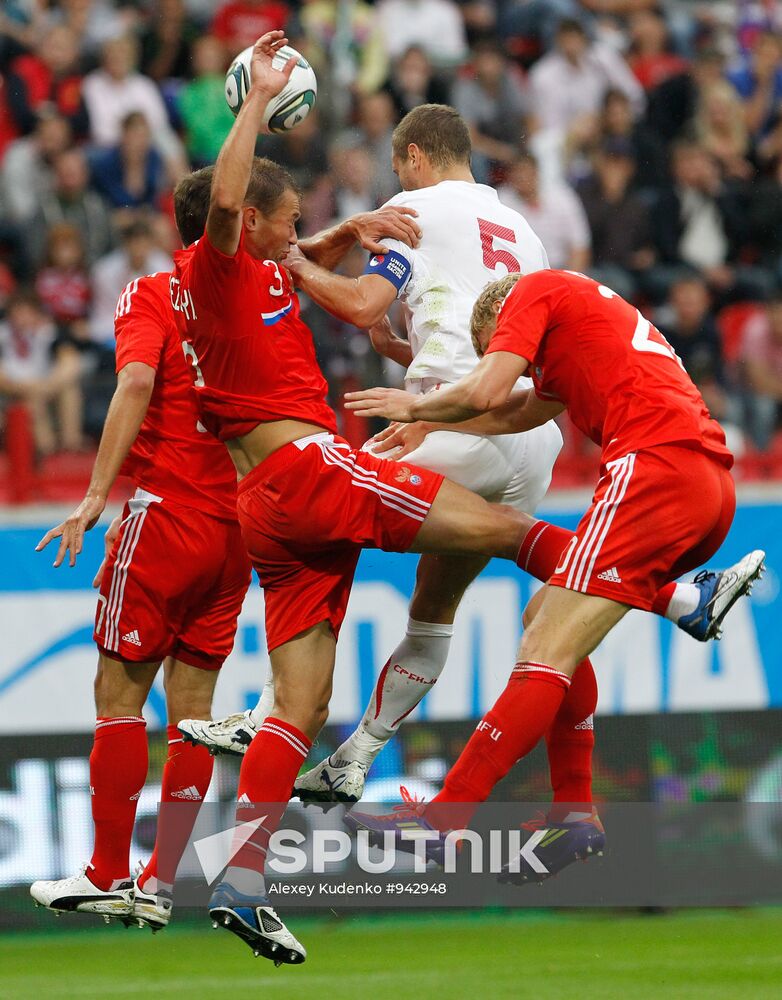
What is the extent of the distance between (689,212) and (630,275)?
100 centimetres

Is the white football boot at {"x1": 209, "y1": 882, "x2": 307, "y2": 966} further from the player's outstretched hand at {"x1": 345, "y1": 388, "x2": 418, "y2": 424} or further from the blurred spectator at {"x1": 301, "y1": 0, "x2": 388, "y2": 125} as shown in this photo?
the blurred spectator at {"x1": 301, "y1": 0, "x2": 388, "y2": 125}

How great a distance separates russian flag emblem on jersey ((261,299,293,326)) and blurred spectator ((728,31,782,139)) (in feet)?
25.4

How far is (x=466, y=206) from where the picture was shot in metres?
6.14

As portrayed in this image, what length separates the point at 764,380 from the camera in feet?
31.6

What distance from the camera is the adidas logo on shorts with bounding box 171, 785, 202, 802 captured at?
6801 mm

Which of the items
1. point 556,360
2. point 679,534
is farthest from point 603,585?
point 556,360

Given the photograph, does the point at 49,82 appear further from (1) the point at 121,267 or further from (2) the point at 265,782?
(2) the point at 265,782

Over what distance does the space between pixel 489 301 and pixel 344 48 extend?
672 cm

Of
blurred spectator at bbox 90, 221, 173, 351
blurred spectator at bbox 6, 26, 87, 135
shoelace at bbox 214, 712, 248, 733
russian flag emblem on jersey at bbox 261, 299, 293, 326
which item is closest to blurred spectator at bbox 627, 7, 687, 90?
blurred spectator at bbox 6, 26, 87, 135

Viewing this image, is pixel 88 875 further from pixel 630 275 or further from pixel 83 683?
pixel 630 275

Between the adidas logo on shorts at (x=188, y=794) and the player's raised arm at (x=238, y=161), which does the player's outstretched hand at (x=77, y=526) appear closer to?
the player's raised arm at (x=238, y=161)

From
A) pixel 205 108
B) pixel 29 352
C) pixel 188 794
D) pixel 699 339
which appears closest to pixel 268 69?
pixel 188 794

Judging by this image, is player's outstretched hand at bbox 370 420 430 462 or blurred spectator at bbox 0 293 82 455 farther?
blurred spectator at bbox 0 293 82 455

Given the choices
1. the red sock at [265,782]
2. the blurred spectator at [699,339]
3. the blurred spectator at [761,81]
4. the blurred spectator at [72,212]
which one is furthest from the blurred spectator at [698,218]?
the red sock at [265,782]
